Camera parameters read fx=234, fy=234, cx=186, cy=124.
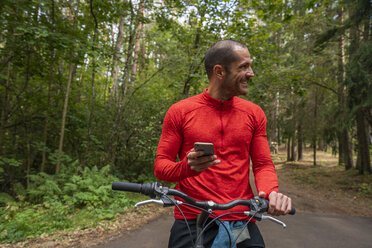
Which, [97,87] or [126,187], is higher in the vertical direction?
[97,87]

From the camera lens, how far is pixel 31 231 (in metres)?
5.21

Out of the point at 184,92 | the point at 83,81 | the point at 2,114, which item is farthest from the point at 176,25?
the point at 2,114

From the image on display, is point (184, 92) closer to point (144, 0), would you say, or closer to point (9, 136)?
point (144, 0)

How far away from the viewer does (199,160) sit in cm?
118

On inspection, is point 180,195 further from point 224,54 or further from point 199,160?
point 224,54

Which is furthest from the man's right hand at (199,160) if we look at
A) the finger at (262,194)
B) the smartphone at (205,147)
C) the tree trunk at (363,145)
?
the tree trunk at (363,145)

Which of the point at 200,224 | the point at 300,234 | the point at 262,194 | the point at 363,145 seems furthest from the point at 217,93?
the point at 363,145

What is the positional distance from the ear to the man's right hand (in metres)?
0.86

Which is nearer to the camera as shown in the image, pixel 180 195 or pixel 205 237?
pixel 180 195

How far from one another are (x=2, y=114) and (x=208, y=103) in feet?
28.1

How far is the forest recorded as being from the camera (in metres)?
6.40

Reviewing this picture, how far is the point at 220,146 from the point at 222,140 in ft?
0.16

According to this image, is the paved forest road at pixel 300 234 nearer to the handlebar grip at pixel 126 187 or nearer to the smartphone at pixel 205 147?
the handlebar grip at pixel 126 187

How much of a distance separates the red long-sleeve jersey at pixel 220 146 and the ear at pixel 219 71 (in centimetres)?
18
